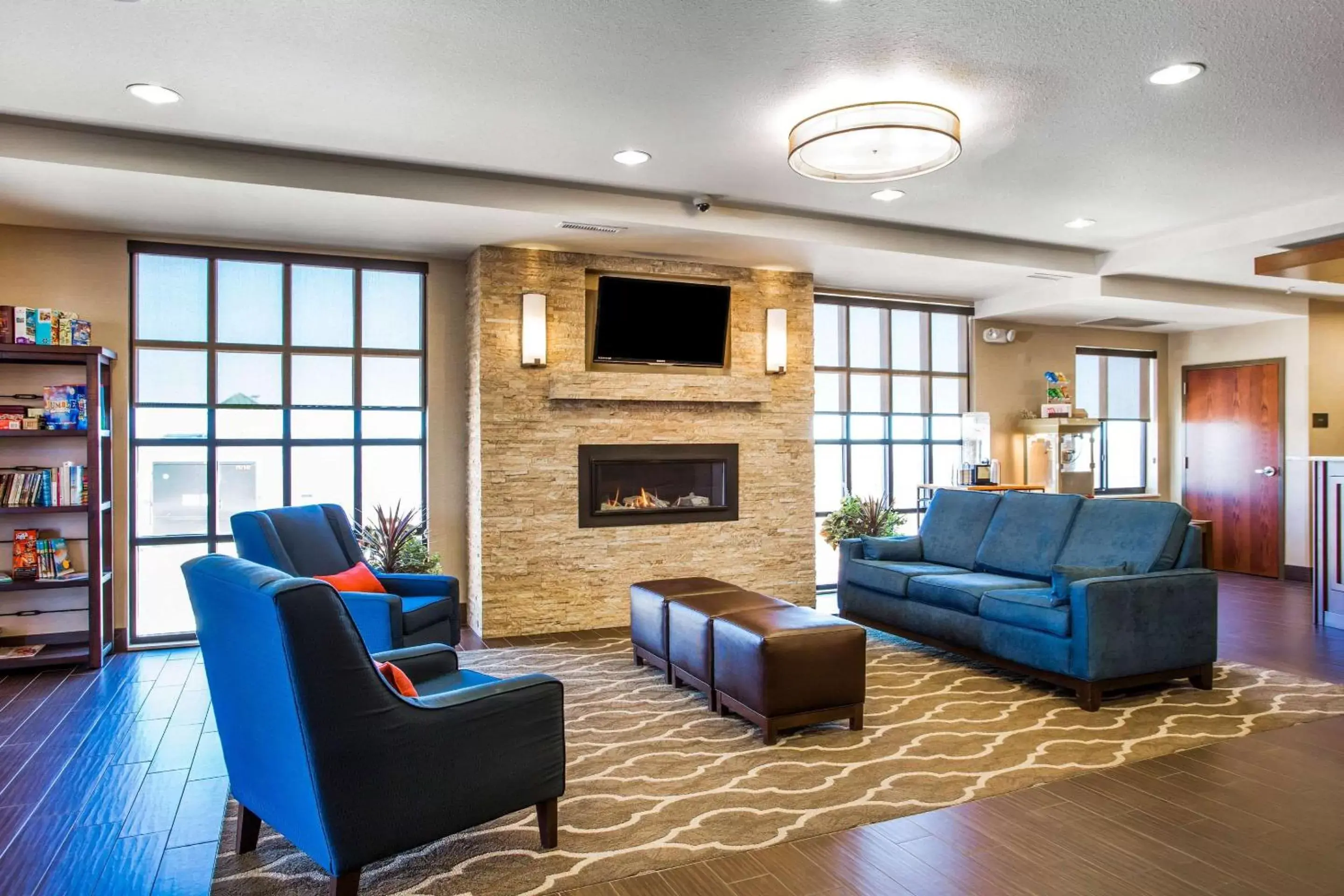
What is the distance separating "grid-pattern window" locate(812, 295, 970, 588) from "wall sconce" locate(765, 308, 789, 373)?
35.8 inches

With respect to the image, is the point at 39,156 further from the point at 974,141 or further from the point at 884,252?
the point at 884,252

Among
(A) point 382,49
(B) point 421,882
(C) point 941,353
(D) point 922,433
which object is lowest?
(B) point 421,882

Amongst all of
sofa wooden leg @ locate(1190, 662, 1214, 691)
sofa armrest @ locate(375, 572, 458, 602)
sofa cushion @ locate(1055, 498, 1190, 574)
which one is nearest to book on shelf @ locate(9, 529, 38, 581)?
sofa armrest @ locate(375, 572, 458, 602)

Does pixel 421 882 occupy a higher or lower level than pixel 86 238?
lower

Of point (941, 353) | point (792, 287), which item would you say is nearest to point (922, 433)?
point (941, 353)

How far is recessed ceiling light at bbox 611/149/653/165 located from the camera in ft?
14.6

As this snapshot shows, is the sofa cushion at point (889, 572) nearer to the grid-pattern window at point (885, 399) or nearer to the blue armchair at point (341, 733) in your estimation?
the grid-pattern window at point (885, 399)

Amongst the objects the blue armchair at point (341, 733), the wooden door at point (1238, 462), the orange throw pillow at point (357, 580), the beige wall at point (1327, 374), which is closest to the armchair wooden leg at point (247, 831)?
the blue armchair at point (341, 733)

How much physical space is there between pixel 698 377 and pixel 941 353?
2.95 metres

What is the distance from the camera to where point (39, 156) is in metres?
4.00

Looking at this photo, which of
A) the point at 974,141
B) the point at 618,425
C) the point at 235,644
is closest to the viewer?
the point at 235,644

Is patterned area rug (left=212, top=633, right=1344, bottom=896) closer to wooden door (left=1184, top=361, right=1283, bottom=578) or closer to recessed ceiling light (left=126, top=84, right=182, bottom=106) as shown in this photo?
recessed ceiling light (left=126, top=84, right=182, bottom=106)

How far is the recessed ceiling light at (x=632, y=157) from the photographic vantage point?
14.6 feet

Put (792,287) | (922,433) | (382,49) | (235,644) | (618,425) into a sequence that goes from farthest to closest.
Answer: (922,433)
(792,287)
(618,425)
(382,49)
(235,644)
